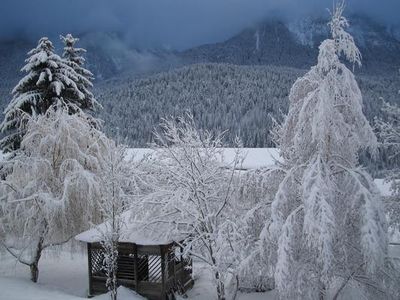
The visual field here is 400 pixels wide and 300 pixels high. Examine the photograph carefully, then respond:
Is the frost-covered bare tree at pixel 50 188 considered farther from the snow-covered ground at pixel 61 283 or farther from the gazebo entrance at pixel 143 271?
the gazebo entrance at pixel 143 271

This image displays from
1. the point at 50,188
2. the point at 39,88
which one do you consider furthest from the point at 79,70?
the point at 50,188

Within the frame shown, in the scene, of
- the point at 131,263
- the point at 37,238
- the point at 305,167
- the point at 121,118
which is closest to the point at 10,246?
the point at 37,238

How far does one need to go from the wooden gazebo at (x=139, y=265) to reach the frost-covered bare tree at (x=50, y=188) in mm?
1095

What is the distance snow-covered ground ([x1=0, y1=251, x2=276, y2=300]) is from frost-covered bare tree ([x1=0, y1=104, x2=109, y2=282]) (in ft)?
4.26

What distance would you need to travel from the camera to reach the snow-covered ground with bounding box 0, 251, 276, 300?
558 inches

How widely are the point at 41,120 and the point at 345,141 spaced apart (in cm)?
1183

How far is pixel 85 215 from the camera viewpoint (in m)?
16.3

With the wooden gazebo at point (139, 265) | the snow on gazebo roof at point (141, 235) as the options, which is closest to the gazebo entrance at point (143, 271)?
the wooden gazebo at point (139, 265)

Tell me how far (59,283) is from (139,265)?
3737 mm

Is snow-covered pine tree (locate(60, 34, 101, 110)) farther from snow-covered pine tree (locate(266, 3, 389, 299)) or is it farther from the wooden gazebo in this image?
snow-covered pine tree (locate(266, 3, 389, 299))

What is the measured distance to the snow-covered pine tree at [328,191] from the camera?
935 cm

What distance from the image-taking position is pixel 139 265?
56.6 feet

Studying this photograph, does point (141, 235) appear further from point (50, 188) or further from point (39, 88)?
point (39, 88)

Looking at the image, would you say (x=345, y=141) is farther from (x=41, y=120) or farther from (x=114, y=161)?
(x=41, y=120)
